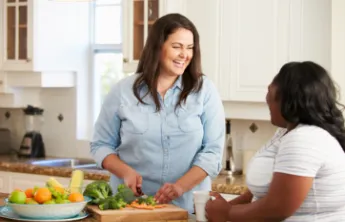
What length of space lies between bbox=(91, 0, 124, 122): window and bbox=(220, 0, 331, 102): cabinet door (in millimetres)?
1223

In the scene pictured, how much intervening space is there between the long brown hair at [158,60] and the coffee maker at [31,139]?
2.53 m

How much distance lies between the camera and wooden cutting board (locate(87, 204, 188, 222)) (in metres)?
2.75

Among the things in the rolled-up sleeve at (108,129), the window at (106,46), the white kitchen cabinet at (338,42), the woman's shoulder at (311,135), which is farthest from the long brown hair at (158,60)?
the window at (106,46)

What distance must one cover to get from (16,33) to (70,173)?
3.77ft

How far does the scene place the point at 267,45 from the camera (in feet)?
14.6

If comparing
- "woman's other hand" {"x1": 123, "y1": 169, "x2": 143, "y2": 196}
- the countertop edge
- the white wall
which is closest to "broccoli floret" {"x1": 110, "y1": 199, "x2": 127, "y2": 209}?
"woman's other hand" {"x1": 123, "y1": 169, "x2": 143, "y2": 196}

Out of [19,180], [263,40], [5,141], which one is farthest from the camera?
[5,141]

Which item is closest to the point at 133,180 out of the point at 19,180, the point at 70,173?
the point at 70,173

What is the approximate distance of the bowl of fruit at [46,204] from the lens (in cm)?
276

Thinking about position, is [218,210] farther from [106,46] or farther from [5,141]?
[5,141]

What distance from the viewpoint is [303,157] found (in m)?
2.35

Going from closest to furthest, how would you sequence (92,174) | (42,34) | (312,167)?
(312,167) → (92,174) → (42,34)

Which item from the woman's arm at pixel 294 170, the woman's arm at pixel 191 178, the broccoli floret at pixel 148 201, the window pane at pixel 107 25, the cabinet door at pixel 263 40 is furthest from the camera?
the window pane at pixel 107 25

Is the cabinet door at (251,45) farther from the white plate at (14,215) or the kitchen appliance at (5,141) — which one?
the kitchen appliance at (5,141)
